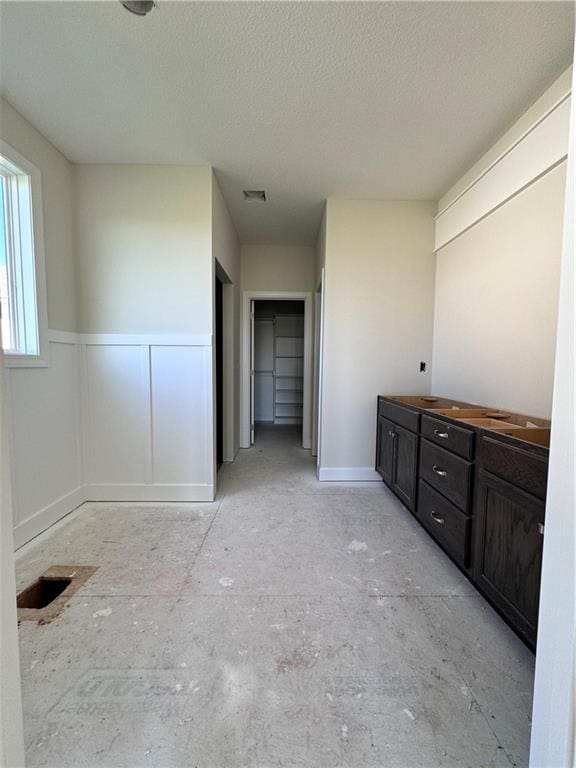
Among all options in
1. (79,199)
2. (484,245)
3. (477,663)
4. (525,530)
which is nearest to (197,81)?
(79,199)

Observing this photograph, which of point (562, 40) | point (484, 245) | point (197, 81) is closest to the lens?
point (562, 40)

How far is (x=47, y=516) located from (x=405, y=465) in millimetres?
2605

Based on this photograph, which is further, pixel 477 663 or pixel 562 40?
pixel 562 40

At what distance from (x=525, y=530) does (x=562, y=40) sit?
7.21ft

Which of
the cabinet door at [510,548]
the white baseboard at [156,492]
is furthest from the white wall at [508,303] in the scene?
the white baseboard at [156,492]

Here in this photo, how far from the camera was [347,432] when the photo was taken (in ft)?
10.7

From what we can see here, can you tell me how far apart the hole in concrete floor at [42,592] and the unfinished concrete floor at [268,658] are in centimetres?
9

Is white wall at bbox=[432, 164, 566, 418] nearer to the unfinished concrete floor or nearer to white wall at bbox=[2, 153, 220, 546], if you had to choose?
the unfinished concrete floor

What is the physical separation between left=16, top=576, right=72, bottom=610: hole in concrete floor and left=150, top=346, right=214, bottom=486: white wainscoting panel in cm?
102

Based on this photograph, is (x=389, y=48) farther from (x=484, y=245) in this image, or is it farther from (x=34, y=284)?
(x=34, y=284)

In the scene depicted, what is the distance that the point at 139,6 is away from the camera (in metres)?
1.37

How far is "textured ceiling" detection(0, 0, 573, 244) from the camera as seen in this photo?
1.43m

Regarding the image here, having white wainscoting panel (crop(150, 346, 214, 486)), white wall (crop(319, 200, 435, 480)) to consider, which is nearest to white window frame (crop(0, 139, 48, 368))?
white wainscoting panel (crop(150, 346, 214, 486))

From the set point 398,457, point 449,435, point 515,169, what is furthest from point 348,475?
point 515,169
